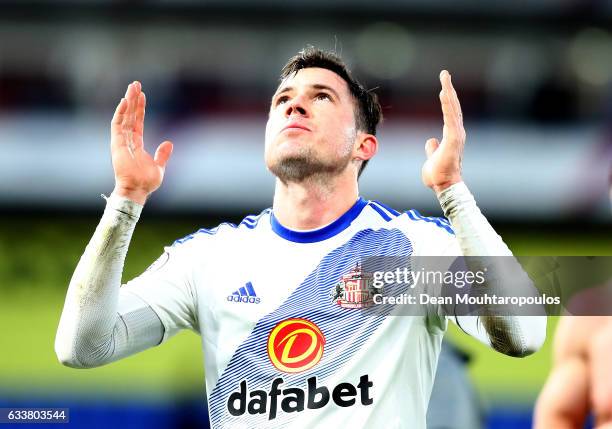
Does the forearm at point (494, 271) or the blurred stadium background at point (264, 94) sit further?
the blurred stadium background at point (264, 94)

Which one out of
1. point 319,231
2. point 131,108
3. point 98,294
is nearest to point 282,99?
point 319,231

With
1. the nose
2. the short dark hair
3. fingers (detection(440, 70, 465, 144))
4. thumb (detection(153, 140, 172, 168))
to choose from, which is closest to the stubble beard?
the nose

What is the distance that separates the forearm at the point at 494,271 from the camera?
268cm

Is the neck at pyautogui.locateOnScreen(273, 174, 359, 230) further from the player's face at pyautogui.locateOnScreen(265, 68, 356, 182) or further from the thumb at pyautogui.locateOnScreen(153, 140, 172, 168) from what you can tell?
the thumb at pyautogui.locateOnScreen(153, 140, 172, 168)

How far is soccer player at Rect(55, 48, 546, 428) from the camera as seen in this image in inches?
110

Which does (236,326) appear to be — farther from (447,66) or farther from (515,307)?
(447,66)

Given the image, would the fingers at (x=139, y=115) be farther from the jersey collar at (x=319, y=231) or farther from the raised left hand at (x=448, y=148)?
the raised left hand at (x=448, y=148)

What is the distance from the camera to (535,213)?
578 cm

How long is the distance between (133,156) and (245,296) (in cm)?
67

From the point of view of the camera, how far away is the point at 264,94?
6453 millimetres

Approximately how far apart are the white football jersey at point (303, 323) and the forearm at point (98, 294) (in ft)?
0.91

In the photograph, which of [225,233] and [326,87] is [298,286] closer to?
[225,233]

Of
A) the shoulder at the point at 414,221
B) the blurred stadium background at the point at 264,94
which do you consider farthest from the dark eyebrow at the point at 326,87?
the blurred stadium background at the point at 264,94

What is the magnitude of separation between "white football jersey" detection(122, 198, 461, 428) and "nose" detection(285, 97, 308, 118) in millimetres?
415
